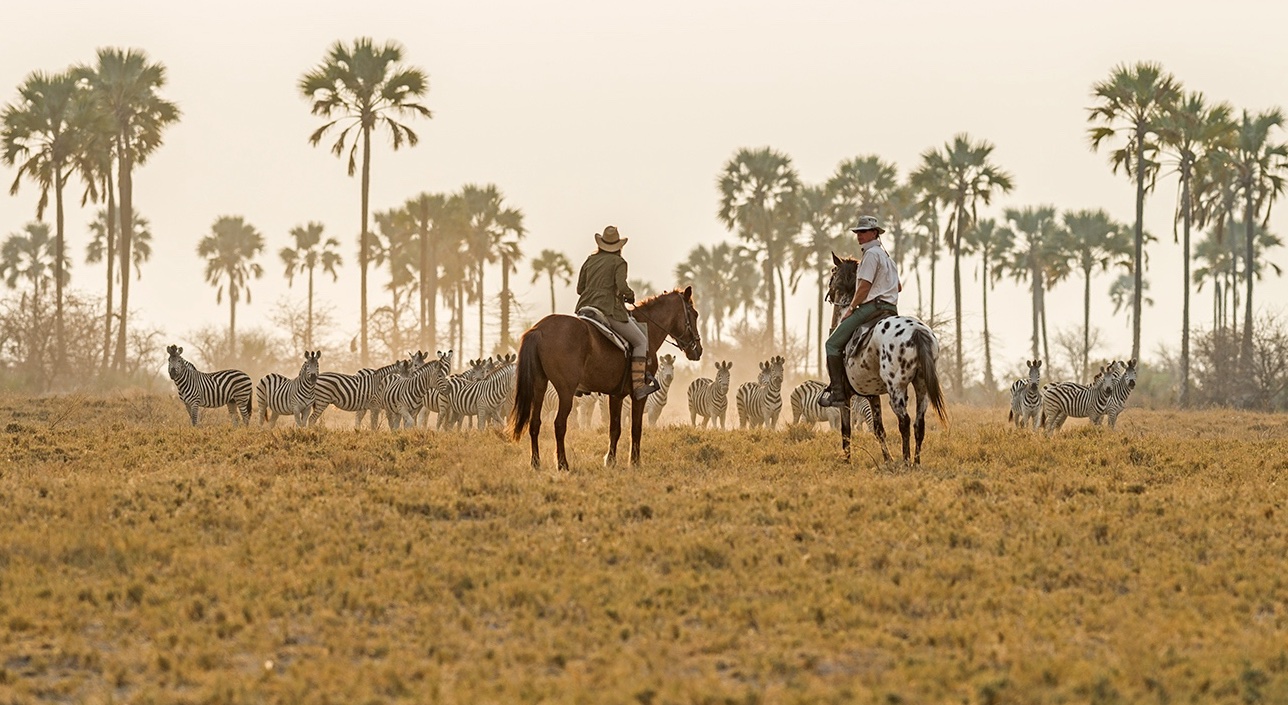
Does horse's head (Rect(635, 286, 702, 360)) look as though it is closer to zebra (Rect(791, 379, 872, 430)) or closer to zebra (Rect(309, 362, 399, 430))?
zebra (Rect(791, 379, 872, 430))

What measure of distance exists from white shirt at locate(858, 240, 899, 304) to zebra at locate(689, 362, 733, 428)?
12418mm

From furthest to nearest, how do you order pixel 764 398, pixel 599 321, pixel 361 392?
pixel 764 398, pixel 361 392, pixel 599 321

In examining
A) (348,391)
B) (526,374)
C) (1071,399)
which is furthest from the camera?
(1071,399)

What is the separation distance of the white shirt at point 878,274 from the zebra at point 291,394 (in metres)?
11.8

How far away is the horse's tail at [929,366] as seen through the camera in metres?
16.0

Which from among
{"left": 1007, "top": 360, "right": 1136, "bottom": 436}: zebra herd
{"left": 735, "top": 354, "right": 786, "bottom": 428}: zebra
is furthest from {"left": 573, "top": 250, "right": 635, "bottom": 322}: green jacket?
{"left": 1007, "top": 360, "right": 1136, "bottom": 436}: zebra herd

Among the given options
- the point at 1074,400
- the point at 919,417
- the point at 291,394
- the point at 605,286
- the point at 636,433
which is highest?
the point at 605,286

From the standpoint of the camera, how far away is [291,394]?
2520cm

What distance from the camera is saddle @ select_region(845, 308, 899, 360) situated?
1691 cm

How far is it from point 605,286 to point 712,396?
13.9m

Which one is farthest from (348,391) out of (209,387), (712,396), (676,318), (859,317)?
(859,317)

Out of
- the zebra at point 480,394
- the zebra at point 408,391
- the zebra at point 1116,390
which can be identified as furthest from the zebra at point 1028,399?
the zebra at point 408,391

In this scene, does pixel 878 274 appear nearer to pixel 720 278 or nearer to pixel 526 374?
pixel 526 374

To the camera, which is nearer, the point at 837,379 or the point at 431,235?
the point at 837,379
